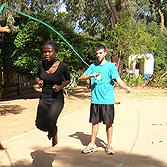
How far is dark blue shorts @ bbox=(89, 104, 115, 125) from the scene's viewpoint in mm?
4805

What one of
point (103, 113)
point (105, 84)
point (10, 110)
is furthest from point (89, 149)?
point (10, 110)

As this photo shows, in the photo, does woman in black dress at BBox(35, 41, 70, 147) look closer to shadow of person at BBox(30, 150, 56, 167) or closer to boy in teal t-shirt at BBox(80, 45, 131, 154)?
shadow of person at BBox(30, 150, 56, 167)

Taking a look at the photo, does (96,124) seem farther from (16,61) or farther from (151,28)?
(151,28)

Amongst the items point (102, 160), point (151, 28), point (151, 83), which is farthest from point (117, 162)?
point (151, 28)

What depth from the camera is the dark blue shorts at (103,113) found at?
15.8 ft

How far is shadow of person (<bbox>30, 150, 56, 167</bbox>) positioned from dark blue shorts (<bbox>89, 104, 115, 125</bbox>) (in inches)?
38.8

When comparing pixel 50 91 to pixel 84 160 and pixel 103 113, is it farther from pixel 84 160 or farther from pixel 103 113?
pixel 84 160

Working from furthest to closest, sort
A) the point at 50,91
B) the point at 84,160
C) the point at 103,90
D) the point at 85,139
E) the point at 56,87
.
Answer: the point at 85,139
the point at 103,90
the point at 84,160
the point at 50,91
the point at 56,87

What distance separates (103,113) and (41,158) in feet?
4.27

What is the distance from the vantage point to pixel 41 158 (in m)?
4.51

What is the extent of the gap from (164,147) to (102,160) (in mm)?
1426

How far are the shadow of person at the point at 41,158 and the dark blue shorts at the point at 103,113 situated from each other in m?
0.99

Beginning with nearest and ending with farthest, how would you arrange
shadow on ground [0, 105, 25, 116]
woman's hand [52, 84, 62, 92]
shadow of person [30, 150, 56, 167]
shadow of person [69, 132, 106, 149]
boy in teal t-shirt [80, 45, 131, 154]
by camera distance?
woman's hand [52, 84, 62, 92] → shadow of person [30, 150, 56, 167] → boy in teal t-shirt [80, 45, 131, 154] → shadow of person [69, 132, 106, 149] → shadow on ground [0, 105, 25, 116]

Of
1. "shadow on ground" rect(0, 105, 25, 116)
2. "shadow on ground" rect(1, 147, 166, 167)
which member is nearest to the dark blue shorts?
"shadow on ground" rect(1, 147, 166, 167)
